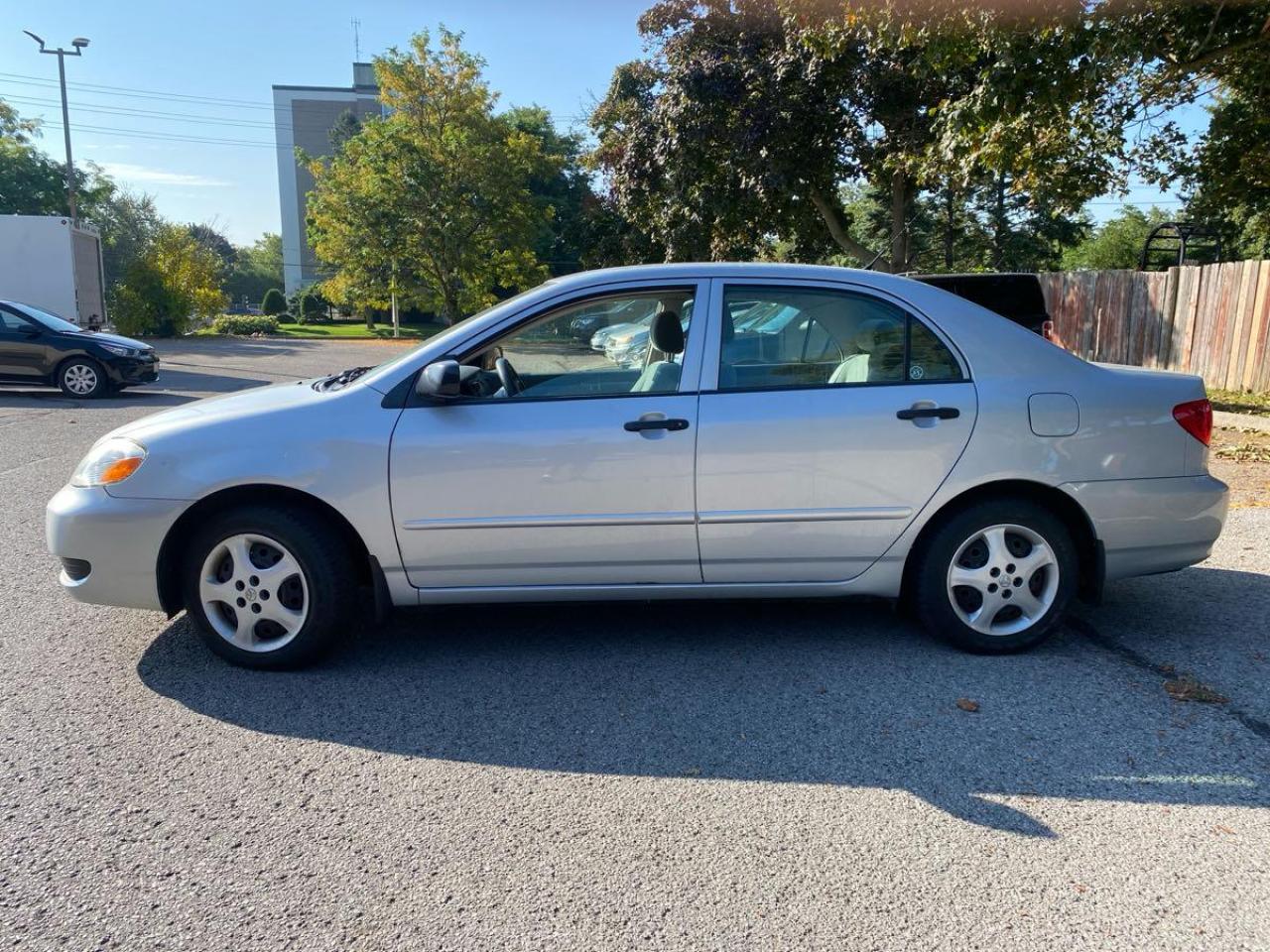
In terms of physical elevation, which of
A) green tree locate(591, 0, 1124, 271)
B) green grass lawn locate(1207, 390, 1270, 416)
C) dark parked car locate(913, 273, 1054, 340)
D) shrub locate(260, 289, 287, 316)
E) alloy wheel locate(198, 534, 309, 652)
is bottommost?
alloy wheel locate(198, 534, 309, 652)

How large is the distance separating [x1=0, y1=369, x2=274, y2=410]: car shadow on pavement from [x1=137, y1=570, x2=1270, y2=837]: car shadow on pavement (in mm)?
10996

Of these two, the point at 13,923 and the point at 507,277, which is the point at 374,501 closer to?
the point at 13,923

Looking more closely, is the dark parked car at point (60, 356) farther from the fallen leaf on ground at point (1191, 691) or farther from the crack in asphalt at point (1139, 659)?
the fallen leaf on ground at point (1191, 691)

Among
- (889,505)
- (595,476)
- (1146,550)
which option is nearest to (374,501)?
(595,476)

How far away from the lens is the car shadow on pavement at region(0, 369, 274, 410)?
14484mm

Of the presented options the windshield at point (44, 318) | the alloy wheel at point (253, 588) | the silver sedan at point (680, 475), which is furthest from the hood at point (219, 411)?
the windshield at point (44, 318)

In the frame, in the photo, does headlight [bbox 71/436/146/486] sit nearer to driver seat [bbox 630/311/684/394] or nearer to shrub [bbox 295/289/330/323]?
driver seat [bbox 630/311/684/394]

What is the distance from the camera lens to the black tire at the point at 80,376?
48.6ft

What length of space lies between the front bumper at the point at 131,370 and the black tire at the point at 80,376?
0.12 meters

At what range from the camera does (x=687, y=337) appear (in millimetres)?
4227

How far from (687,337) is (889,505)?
117 centimetres

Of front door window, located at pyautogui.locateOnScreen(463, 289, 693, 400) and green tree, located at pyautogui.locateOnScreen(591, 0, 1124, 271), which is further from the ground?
green tree, located at pyautogui.locateOnScreen(591, 0, 1124, 271)

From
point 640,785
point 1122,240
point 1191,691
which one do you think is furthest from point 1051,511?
point 1122,240

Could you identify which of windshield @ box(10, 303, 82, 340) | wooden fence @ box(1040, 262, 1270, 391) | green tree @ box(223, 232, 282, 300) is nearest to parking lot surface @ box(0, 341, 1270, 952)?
wooden fence @ box(1040, 262, 1270, 391)
